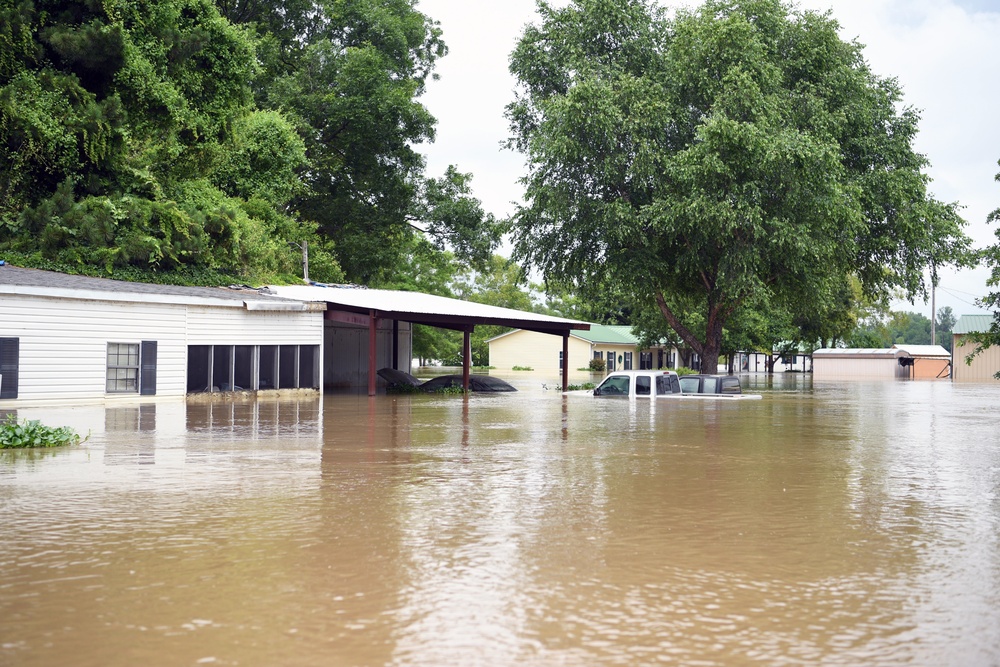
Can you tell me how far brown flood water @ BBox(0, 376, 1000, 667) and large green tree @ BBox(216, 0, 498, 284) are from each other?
4320cm

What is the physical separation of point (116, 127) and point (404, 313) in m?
13.5

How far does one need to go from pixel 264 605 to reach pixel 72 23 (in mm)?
37864

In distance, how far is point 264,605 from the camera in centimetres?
753

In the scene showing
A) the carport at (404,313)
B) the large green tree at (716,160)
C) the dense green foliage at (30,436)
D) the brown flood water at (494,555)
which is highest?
the large green tree at (716,160)

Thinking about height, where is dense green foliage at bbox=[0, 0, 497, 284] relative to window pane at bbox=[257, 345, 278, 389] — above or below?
above

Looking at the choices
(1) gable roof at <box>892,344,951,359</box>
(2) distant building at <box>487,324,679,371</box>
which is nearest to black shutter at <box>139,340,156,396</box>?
(2) distant building at <box>487,324,679,371</box>

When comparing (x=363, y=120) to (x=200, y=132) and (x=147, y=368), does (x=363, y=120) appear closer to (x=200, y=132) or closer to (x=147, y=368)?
(x=200, y=132)

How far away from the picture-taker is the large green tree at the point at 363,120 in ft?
196

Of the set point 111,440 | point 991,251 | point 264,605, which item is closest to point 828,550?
point 264,605

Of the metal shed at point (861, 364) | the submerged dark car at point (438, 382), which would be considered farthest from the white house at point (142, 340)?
the metal shed at point (861, 364)

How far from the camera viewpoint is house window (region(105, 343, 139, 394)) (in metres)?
31.3

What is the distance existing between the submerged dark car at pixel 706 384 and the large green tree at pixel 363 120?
81.3ft

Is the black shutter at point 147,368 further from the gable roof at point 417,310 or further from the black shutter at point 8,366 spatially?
Answer: the gable roof at point 417,310

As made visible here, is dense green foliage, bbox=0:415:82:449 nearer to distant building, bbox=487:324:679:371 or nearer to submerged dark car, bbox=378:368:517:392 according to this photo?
submerged dark car, bbox=378:368:517:392
